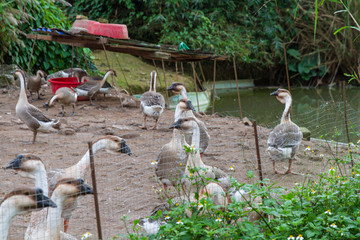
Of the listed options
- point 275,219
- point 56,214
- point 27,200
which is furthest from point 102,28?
point 275,219

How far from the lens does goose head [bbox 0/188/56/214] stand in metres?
3.32

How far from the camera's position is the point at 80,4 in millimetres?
19859

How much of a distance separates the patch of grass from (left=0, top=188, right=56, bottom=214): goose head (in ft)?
34.8

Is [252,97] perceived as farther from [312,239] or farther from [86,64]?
[312,239]

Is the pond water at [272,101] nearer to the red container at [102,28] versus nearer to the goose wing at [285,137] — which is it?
the red container at [102,28]

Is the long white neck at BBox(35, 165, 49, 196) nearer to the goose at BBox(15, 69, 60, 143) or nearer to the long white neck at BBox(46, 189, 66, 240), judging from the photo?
the long white neck at BBox(46, 189, 66, 240)

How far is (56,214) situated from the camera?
3.62 meters

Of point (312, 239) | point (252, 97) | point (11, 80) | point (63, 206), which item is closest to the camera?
point (312, 239)

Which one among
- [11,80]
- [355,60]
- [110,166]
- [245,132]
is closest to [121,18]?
[11,80]

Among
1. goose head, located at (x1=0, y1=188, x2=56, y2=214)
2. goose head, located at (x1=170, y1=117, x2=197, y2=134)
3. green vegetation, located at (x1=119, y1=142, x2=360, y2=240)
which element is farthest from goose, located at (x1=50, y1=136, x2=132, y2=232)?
green vegetation, located at (x1=119, y1=142, x2=360, y2=240)

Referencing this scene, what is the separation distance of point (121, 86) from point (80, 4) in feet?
24.3

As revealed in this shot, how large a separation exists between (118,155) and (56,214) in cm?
209

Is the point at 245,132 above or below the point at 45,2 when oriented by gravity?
below

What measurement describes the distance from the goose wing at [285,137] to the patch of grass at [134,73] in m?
7.96
